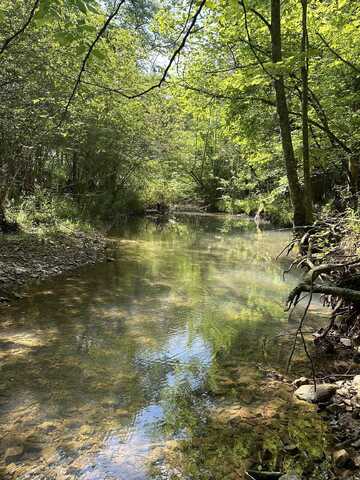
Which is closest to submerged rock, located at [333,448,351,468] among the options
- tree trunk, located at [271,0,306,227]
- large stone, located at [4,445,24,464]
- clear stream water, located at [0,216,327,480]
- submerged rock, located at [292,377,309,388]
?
clear stream water, located at [0,216,327,480]

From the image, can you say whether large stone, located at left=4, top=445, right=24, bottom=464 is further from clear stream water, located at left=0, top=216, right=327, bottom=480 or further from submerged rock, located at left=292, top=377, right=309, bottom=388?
submerged rock, located at left=292, top=377, right=309, bottom=388

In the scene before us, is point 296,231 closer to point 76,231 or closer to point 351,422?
point 351,422

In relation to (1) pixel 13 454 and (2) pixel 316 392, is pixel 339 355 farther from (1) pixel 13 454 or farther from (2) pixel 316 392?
(1) pixel 13 454

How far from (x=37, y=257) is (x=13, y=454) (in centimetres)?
827

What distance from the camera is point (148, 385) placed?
5762 mm

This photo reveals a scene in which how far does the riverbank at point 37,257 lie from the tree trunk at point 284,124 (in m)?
6.30

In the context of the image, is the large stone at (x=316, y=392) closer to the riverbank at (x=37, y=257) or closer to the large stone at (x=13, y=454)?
the large stone at (x=13, y=454)

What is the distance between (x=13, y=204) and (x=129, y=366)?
9856 millimetres

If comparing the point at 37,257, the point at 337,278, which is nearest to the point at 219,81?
the point at 337,278

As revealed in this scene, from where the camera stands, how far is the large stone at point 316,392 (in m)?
5.31

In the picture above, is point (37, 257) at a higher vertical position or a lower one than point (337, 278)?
lower

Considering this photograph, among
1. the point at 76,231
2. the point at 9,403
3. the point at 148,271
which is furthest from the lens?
the point at 76,231

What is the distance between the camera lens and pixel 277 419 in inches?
194

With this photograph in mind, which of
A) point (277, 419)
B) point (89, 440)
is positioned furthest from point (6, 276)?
point (277, 419)
